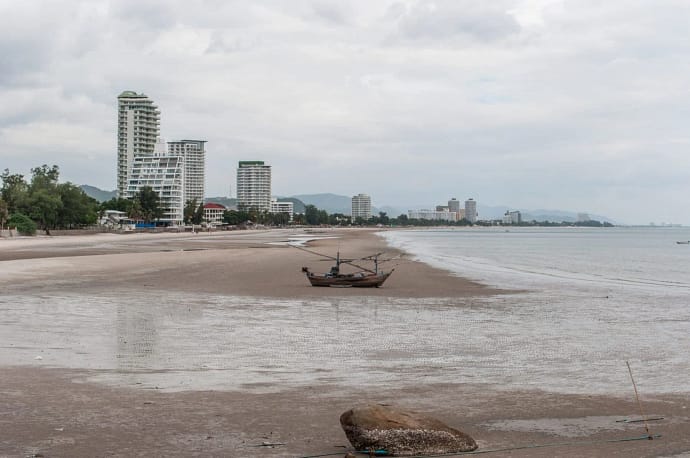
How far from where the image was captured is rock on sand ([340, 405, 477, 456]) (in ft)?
24.4

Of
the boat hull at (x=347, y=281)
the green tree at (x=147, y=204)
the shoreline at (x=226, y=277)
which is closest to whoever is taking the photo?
the shoreline at (x=226, y=277)

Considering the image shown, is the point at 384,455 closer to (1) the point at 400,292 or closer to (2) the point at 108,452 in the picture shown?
(2) the point at 108,452

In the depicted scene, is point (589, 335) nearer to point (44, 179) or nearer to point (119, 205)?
point (44, 179)

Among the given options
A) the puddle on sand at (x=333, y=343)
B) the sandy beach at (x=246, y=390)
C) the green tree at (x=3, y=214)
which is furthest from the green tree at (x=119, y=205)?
the sandy beach at (x=246, y=390)

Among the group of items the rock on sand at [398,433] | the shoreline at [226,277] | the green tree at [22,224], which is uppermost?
the green tree at [22,224]

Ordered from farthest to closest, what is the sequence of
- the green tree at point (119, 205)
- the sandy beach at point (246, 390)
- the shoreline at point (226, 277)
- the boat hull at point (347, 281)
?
the green tree at point (119, 205)
the boat hull at point (347, 281)
the shoreline at point (226, 277)
the sandy beach at point (246, 390)

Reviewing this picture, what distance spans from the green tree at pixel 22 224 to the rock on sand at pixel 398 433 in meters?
99.7

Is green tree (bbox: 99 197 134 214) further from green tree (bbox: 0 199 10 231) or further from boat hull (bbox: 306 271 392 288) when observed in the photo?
boat hull (bbox: 306 271 392 288)

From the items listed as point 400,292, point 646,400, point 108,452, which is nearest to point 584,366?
point 646,400

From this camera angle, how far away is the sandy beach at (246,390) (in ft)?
26.6

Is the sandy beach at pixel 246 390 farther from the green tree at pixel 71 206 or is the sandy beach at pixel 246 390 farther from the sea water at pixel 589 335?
the green tree at pixel 71 206

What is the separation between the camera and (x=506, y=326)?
64.1 ft

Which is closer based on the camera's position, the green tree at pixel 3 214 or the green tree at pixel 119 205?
the green tree at pixel 3 214

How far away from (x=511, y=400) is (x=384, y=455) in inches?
143
